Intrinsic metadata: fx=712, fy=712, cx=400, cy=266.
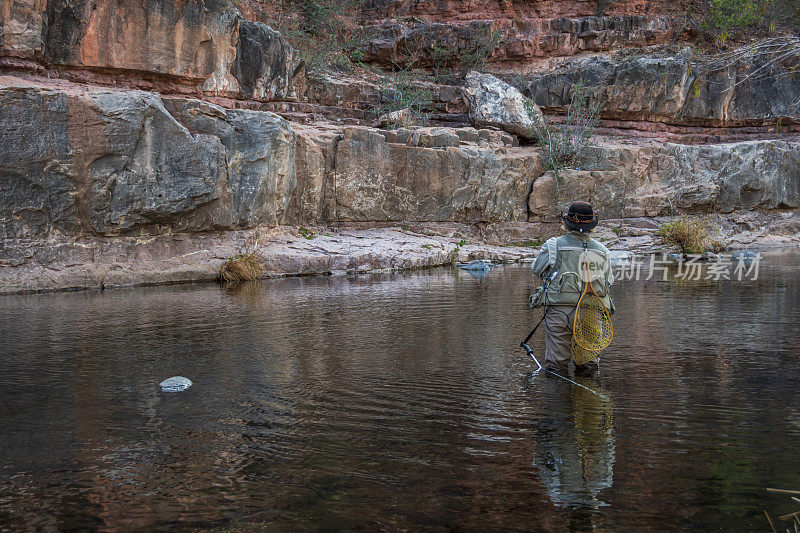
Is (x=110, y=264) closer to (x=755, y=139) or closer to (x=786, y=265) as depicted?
(x=786, y=265)

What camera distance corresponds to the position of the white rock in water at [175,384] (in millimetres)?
6938

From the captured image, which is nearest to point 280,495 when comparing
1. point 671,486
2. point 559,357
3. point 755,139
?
→ point 671,486

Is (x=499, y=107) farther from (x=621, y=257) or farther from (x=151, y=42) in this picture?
(x=151, y=42)

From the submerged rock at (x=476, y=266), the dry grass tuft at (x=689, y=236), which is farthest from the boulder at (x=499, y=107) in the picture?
the submerged rock at (x=476, y=266)

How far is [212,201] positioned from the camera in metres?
18.7

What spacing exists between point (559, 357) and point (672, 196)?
23338 mm

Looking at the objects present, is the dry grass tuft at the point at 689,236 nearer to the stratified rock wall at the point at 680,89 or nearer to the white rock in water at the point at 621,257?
the white rock in water at the point at 621,257

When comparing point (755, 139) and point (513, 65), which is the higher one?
point (513, 65)

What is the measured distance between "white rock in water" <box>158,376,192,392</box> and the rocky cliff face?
7603mm

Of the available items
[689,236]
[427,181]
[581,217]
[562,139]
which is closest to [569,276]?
[581,217]

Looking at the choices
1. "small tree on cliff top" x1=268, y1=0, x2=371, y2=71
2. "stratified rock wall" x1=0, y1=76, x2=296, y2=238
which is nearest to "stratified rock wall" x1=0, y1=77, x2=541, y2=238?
"stratified rock wall" x1=0, y1=76, x2=296, y2=238

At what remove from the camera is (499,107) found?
28.4m

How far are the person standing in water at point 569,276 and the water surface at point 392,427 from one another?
41cm

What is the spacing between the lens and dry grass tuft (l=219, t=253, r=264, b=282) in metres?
18.0
